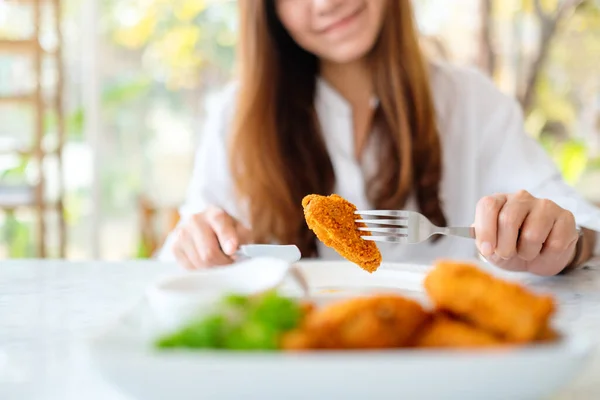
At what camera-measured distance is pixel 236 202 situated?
77.5 inches

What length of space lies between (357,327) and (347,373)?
0.18 ft

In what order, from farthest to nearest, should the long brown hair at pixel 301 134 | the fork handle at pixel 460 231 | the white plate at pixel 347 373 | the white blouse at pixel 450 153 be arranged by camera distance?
the white blouse at pixel 450 153, the long brown hair at pixel 301 134, the fork handle at pixel 460 231, the white plate at pixel 347 373

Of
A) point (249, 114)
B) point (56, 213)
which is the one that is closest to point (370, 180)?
Result: point (249, 114)

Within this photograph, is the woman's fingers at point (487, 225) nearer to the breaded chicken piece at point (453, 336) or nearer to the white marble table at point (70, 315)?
the white marble table at point (70, 315)

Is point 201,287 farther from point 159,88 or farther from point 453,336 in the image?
point 159,88

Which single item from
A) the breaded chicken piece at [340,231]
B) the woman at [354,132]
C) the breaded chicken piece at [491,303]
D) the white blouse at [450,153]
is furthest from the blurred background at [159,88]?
the breaded chicken piece at [491,303]

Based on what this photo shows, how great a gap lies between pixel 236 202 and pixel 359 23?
0.62m

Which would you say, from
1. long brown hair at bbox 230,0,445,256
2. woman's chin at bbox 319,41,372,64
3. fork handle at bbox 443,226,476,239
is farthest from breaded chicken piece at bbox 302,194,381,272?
woman's chin at bbox 319,41,372,64

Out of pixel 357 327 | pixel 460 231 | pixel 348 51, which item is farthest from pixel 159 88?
pixel 357 327

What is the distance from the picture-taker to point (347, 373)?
0.43 meters

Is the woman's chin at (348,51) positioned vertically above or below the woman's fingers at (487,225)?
above

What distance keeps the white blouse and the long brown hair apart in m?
0.06

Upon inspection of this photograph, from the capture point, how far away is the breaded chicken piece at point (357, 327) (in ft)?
1.56

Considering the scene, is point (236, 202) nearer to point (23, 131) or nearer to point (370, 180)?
point (370, 180)
